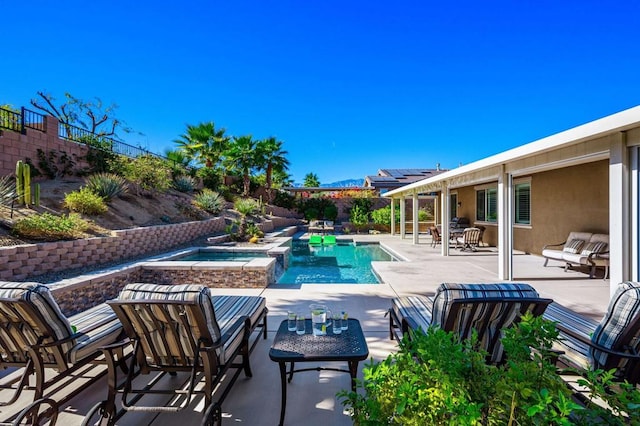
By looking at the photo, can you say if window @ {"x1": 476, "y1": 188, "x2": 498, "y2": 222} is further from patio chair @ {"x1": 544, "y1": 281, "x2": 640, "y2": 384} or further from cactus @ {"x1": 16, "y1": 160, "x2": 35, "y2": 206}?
cactus @ {"x1": 16, "y1": 160, "x2": 35, "y2": 206}

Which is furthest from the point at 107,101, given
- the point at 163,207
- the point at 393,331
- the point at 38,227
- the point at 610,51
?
the point at 610,51

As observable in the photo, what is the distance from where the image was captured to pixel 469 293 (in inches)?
100

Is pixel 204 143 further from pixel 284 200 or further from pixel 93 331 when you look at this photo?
pixel 93 331

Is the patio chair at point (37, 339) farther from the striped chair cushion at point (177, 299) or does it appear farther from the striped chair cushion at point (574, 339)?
the striped chair cushion at point (574, 339)

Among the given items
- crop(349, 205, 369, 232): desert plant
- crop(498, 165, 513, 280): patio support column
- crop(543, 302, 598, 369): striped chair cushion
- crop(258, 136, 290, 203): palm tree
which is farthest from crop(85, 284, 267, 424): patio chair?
crop(258, 136, 290, 203): palm tree

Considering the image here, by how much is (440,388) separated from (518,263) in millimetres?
10149

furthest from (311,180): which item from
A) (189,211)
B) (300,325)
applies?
(300,325)

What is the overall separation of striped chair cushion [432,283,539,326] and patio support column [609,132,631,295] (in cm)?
310

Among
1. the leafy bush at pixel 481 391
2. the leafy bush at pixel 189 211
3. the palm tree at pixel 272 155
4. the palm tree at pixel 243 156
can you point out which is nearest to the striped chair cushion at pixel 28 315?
the leafy bush at pixel 481 391

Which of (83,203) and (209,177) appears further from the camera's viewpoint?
(209,177)

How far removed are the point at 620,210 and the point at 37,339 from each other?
6822 millimetres

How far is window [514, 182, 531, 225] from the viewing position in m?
11.7

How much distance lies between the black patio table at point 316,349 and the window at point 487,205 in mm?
13011

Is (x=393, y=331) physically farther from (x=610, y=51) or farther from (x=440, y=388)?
(x=610, y=51)
